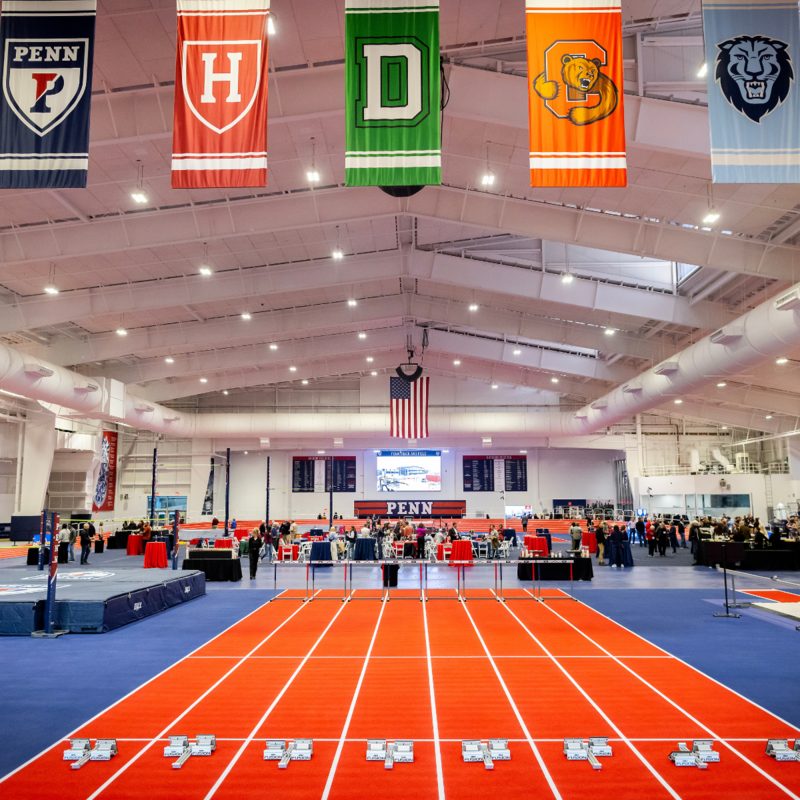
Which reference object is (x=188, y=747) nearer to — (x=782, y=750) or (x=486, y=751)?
(x=486, y=751)

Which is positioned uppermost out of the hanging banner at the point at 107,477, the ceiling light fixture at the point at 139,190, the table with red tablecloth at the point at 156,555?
the ceiling light fixture at the point at 139,190

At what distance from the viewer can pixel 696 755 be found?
5434mm

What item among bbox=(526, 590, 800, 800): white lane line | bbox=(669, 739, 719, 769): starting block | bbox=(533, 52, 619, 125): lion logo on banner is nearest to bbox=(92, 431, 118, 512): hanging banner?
bbox=(526, 590, 800, 800): white lane line

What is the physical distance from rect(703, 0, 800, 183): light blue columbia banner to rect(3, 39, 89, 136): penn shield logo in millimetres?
7160

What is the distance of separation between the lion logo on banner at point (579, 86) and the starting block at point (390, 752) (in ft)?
21.4

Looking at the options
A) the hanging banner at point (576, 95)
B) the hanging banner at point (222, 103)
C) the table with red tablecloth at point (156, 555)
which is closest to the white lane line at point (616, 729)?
the hanging banner at point (576, 95)

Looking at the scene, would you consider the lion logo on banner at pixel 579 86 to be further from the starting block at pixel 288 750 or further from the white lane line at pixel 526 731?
the starting block at pixel 288 750

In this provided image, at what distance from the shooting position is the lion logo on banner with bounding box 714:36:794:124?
6871mm

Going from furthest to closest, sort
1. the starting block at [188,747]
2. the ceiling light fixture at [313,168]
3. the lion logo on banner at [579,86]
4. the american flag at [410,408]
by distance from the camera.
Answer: the american flag at [410,408] < the ceiling light fixture at [313,168] < the lion logo on banner at [579,86] < the starting block at [188,747]

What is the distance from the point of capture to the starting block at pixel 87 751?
5418mm

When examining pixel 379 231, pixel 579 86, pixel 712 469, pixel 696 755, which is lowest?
pixel 696 755

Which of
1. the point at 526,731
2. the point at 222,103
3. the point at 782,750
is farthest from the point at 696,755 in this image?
the point at 222,103

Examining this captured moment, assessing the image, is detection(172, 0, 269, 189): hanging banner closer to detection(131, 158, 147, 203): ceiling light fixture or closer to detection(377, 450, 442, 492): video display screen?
detection(131, 158, 147, 203): ceiling light fixture

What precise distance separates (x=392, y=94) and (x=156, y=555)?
16992 mm
